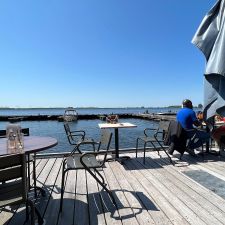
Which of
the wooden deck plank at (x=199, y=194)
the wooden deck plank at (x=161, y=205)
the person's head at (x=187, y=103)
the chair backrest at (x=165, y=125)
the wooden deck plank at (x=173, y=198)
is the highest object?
the person's head at (x=187, y=103)

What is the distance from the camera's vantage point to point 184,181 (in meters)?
3.81

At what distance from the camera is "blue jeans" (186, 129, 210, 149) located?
5.24m

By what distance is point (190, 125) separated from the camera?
5.25 metres

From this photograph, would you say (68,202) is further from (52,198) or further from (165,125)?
(165,125)

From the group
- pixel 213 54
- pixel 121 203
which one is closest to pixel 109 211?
pixel 121 203

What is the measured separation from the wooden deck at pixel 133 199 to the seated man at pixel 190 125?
77 centimetres

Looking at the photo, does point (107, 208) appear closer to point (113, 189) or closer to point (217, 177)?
point (113, 189)

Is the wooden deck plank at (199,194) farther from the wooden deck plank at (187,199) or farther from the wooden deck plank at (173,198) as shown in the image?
the wooden deck plank at (173,198)

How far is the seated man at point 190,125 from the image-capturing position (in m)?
5.22

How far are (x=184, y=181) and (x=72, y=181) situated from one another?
1.86 m

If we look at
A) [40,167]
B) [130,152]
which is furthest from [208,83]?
[130,152]

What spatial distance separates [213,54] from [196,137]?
354 cm

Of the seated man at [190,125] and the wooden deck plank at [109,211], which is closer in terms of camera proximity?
the wooden deck plank at [109,211]

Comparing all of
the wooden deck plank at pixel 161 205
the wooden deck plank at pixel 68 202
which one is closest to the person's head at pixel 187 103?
the wooden deck plank at pixel 161 205
